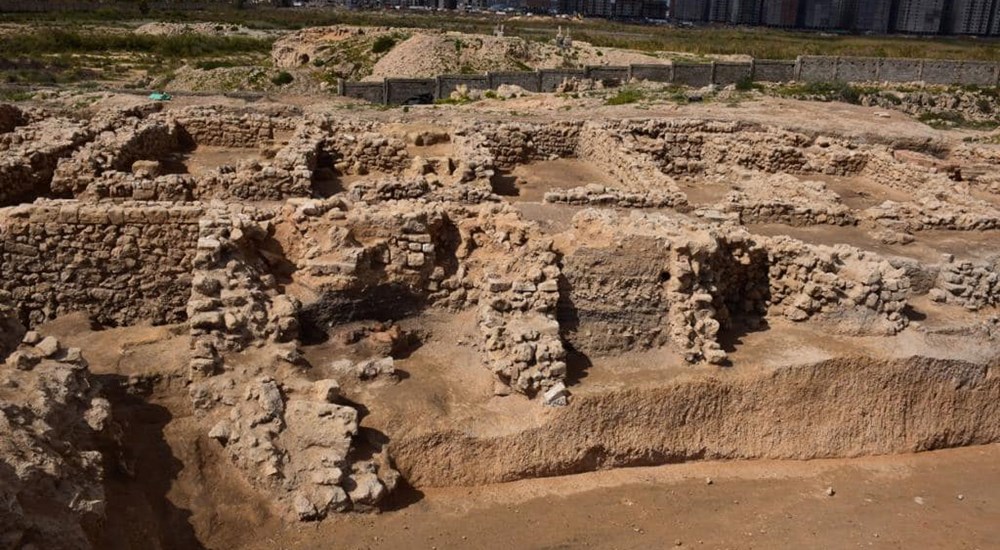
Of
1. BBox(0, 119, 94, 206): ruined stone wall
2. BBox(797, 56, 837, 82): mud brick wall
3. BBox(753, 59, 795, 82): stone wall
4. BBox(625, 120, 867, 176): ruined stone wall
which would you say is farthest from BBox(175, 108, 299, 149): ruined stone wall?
BBox(797, 56, 837, 82): mud brick wall

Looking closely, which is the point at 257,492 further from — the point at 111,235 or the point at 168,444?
the point at 111,235

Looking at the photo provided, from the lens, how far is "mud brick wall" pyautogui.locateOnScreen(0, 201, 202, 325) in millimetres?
8953

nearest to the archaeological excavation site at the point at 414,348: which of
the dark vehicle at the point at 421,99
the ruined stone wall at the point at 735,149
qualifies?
the ruined stone wall at the point at 735,149

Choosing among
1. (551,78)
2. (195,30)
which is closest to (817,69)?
(551,78)

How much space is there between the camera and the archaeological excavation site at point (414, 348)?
6820 mm

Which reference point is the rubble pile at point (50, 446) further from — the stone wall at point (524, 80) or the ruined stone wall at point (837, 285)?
the stone wall at point (524, 80)

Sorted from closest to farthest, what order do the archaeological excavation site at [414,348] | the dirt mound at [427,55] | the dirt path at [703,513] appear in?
the archaeological excavation site at [414,348], the dirt path at [703,513], the dirt mound at [427,55]

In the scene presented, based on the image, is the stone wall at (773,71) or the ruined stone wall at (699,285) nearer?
the ruined stone wall at (699,285)

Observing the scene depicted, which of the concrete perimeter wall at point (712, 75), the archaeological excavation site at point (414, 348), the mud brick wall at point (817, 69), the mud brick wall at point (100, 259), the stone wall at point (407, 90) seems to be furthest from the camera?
the mud brick wall at point (817, 69)

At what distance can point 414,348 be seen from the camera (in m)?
9.10

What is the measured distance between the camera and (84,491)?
221 inches

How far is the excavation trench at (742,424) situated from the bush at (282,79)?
25.9 meters

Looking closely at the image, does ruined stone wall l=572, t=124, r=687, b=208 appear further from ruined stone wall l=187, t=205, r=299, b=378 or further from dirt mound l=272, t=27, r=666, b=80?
dirt mound l=272, t=27, r=666, b=80

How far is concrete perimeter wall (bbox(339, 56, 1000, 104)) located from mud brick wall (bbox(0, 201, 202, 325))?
17250 millimetres
